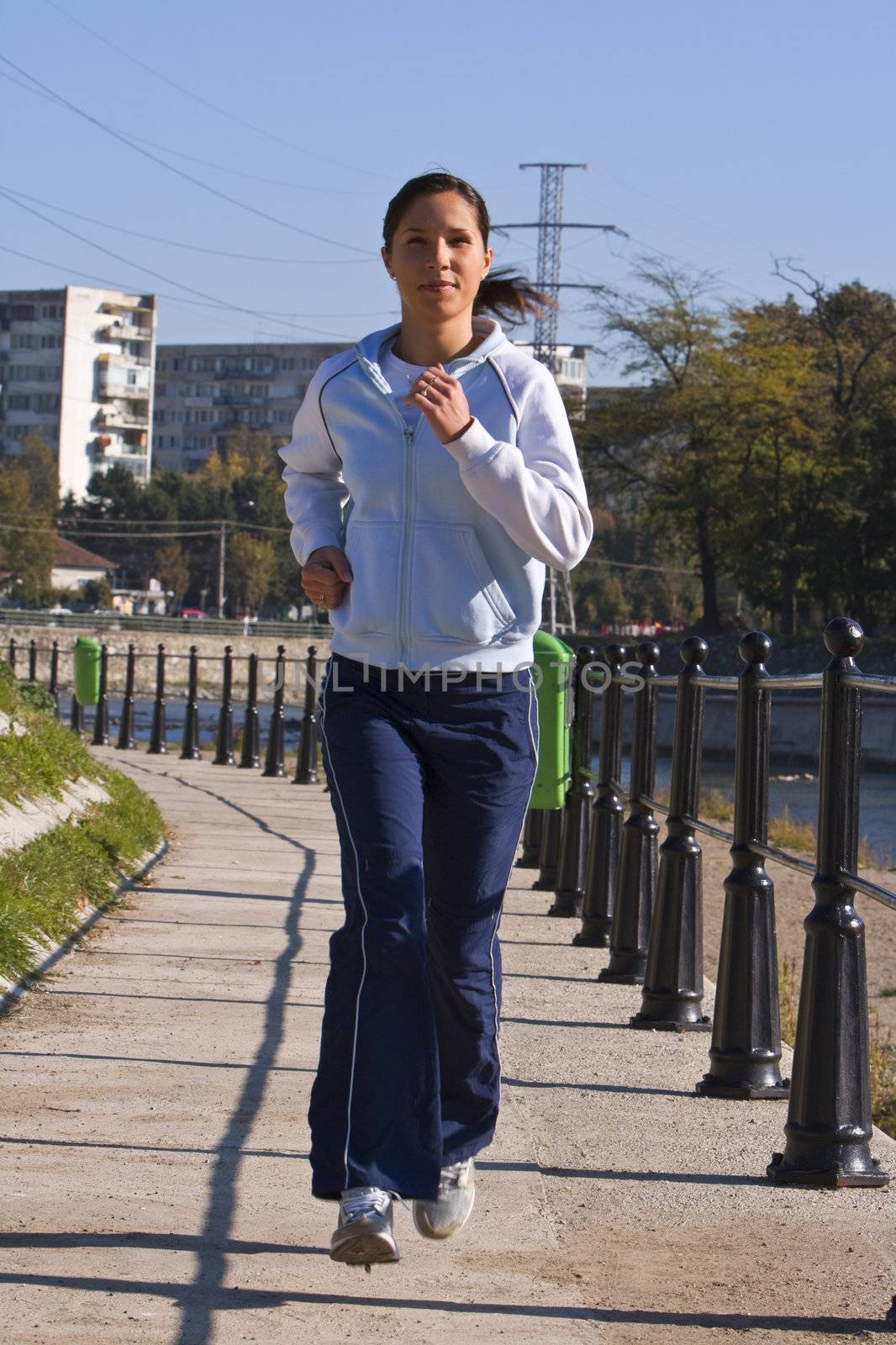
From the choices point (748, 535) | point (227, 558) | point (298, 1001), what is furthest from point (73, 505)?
point (298, 1001)

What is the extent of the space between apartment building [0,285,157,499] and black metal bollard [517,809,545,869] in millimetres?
146321

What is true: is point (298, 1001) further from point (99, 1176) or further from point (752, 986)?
point (99, 1176)

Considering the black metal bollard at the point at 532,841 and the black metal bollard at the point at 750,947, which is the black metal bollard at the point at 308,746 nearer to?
the black metal bollard at the point at 532,841

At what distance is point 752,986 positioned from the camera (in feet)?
16.9

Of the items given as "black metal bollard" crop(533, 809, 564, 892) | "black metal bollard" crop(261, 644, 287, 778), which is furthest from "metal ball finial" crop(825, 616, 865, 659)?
"black metal bollard" crop(261, 644, 287, 778)

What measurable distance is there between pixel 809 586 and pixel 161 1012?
6257cm

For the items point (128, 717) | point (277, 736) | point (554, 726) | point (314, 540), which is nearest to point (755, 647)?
point (314, 540)

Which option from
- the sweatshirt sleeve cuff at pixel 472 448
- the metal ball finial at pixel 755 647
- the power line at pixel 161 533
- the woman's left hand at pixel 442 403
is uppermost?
the power line at pixel 161 533

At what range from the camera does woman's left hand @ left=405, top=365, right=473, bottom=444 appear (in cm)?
341

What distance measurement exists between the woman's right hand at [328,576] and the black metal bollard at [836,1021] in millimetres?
1217

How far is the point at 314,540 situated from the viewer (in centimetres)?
375

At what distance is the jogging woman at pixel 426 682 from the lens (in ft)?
11.1

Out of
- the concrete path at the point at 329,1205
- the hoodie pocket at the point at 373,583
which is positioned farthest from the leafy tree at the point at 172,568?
the hoodie pocket at the point at 373,583

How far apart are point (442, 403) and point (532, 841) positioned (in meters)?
7.87
